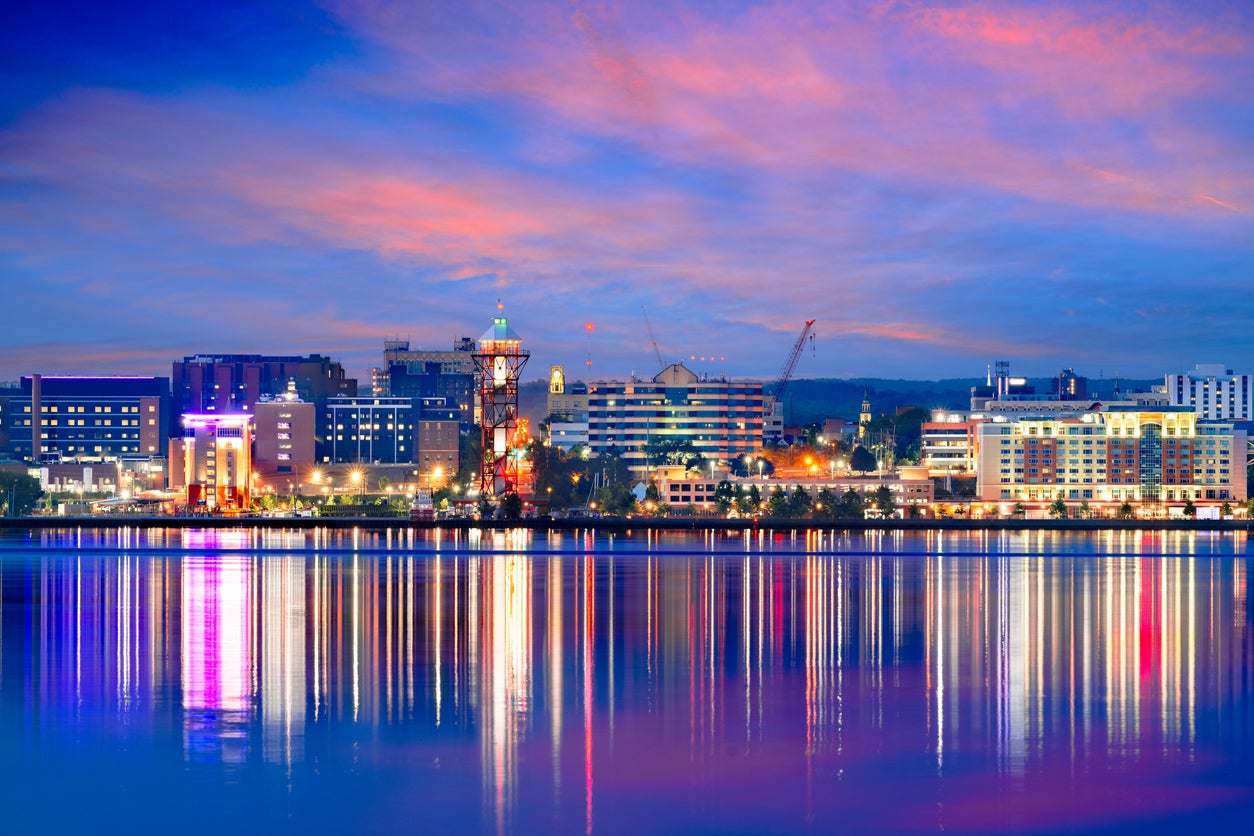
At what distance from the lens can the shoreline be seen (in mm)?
117375

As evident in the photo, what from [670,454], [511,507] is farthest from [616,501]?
[670,454]

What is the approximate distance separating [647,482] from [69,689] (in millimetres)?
117923

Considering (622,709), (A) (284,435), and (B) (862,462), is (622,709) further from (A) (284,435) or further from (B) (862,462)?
(A) (284,435)

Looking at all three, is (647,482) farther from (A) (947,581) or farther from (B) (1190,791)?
(B) (1190,791)

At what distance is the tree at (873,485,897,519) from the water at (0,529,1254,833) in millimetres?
84390

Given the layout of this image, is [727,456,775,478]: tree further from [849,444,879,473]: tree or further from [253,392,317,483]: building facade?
[253,392,317,483]: building facade

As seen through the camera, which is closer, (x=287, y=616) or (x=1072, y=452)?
(x=287, y=616)

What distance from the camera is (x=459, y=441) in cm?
19575

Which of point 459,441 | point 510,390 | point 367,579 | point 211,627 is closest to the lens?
point 211,627

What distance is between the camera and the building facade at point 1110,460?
13875 cm

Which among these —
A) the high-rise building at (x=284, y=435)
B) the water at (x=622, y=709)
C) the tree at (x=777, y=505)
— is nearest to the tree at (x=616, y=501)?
the tree at (x=777, y=505)

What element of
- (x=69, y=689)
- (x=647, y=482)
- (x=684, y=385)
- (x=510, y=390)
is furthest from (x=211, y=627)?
(x=684, y=385)

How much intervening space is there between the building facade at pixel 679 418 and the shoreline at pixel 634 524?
38.3 m

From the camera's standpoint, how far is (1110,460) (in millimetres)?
139750
